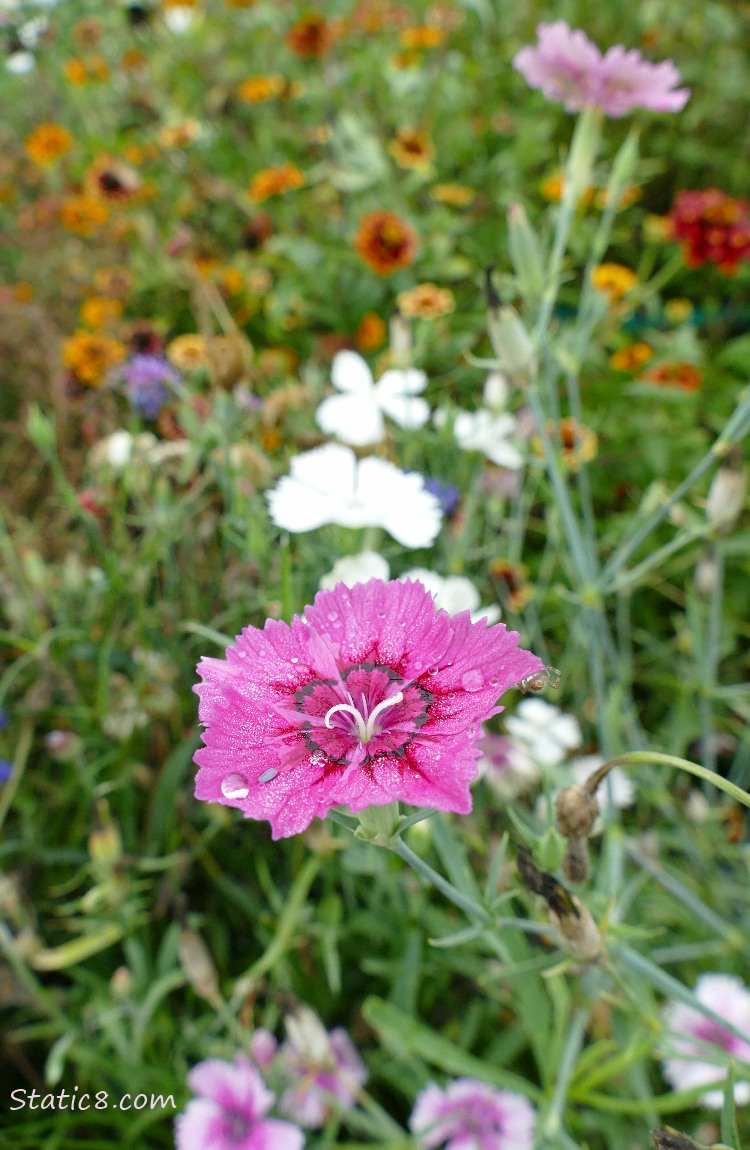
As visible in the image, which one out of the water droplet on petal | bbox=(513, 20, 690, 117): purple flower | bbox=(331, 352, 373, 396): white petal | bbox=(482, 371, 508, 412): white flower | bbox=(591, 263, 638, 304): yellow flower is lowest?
the water droplet on petal

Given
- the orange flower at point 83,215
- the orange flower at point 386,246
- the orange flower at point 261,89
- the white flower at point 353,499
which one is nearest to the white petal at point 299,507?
the white flower at point 353,499

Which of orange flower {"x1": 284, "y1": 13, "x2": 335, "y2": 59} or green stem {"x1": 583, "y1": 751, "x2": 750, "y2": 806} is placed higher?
orange flower {"x1": 284, "y1": 13, "x2": 335, "y2": 59}

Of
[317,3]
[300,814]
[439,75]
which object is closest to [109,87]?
[317,3]

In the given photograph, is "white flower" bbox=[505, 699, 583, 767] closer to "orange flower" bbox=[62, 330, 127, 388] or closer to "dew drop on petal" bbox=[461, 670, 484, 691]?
"dew drop on petal" bbox=[461, 670, 484, 691]

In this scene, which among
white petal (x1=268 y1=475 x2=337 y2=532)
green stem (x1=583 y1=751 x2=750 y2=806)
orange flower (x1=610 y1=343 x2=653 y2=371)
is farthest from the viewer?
orange flower (x1=610 y1=343 x2=653 y2=371)

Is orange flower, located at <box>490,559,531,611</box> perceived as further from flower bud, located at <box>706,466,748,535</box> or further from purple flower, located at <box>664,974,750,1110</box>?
purple flower, located at <box>664,974,750,1110</box>

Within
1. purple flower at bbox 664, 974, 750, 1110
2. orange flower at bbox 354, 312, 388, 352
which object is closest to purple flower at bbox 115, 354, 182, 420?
orange flower at bbox 354, 312, 388, 352

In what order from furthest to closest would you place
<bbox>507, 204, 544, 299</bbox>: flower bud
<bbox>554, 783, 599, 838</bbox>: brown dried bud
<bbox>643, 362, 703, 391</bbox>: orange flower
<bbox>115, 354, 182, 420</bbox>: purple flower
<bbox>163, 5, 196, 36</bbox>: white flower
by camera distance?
<bbox>163, 5, 196, 36</bbox>: white flower < <bbox>643, 362, 703, 391</bbox>: orange flower < <bbox>115, 354, 182, 420</bbox>: purple flower < <bbox>507, 204, 544, 299</bbox>: flower bud < <bbox>554, 783, 599, 838</bbox>: brown dried bud

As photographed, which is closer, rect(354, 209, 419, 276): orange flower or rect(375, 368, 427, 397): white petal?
rect(375, 368, 427, 397): white petal
